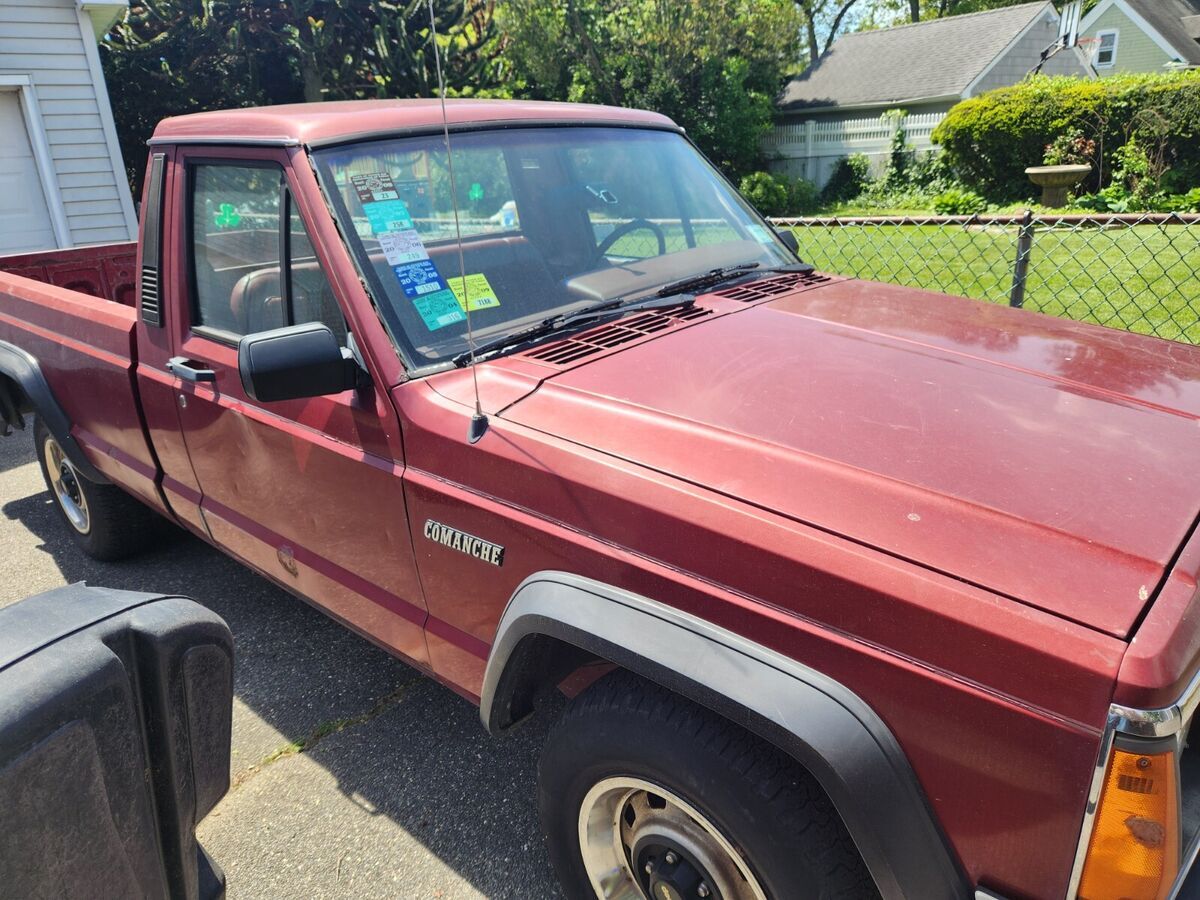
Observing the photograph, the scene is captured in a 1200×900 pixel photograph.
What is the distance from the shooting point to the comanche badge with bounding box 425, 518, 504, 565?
81.6 inches

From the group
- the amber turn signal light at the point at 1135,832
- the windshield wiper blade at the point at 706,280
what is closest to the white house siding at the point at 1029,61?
the windshield wiper blade at the point at 706,280

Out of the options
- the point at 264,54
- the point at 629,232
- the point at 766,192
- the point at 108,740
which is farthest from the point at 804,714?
the point at 766,192

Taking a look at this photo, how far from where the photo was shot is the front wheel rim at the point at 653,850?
1.78 m

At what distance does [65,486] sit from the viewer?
174 inches

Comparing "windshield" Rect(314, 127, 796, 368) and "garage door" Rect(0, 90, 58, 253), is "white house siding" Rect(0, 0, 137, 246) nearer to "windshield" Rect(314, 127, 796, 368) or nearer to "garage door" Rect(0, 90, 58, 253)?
"garage door" Rect(0, 90, 58, 253)

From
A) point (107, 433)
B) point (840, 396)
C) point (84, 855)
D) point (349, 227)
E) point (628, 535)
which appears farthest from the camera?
point (107, 433)

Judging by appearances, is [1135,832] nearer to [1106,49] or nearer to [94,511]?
[94,511]

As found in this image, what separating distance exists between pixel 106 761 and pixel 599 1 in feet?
74.2

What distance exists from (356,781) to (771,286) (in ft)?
6.84

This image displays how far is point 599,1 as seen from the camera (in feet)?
68.5

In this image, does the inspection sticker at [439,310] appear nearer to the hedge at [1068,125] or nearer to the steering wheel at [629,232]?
the steering wheel at [629,232]

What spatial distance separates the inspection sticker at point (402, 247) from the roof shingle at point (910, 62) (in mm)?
23702

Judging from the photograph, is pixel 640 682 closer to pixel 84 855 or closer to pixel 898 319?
pixel 84 855

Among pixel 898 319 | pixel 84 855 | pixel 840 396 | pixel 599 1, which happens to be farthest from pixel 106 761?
pixel 599 1
